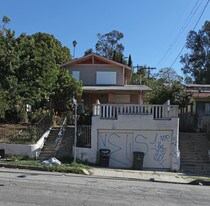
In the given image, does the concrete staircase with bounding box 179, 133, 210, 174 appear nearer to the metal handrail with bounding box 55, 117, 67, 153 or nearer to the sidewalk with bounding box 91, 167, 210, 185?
the sidewalk with bounding box 91, 167, 210, 185

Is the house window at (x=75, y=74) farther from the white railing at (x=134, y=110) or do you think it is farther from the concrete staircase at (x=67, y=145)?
the white railing at (x=134, y=110)

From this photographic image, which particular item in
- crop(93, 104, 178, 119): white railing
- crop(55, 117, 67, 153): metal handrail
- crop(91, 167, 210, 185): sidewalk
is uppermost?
crop(93, 104, 178, 119): white railing

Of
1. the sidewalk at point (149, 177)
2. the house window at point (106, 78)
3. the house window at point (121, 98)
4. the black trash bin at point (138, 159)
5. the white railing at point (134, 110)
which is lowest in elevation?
the sidewalk at point (149, 177)

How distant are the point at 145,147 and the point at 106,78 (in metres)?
13.0

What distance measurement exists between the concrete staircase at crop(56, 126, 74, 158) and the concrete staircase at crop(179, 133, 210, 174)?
264 inches

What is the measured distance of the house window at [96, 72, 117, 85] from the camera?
33062 mm

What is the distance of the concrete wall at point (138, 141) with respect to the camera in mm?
21188

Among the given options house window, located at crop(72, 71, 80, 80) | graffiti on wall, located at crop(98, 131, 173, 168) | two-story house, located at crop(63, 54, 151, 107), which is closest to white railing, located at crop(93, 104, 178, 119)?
graffiti on wall, located at crop(98, 131, 173, 168)

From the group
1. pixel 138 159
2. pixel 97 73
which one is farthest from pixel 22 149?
pixel 97 73

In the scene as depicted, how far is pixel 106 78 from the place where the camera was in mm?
33156

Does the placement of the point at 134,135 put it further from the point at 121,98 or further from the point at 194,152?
the point at 121,98

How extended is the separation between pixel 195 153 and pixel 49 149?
352 inches

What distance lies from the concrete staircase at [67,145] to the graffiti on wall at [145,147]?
257 centimetres

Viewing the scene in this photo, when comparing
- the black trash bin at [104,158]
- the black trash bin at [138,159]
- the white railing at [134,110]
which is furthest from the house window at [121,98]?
the black trash bin at [138,159]
